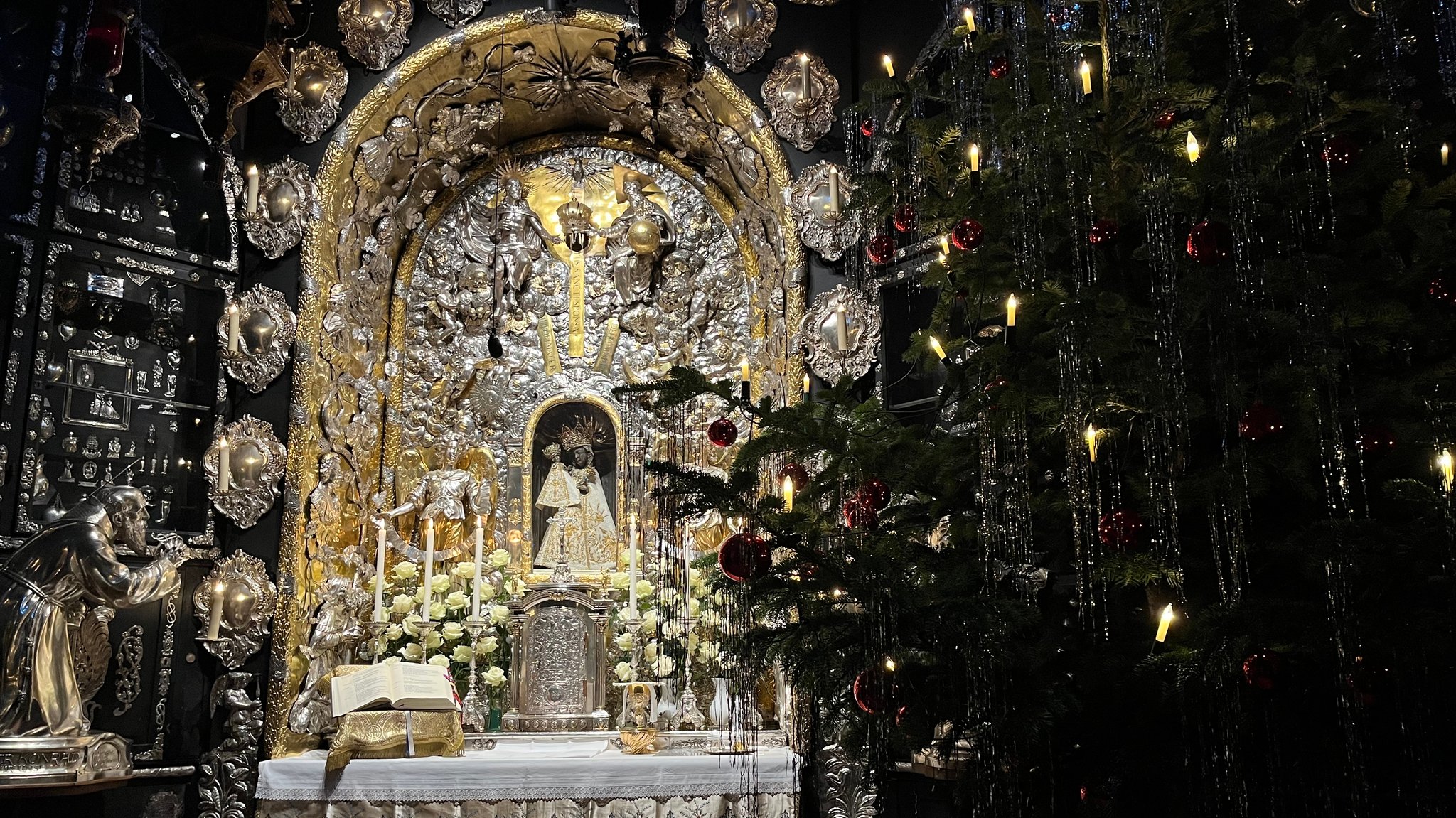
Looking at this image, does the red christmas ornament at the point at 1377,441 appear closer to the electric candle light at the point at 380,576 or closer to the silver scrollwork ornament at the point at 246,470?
the electric candle light at the point at 380,576

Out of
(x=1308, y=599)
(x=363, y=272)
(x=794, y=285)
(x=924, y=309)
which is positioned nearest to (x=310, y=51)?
(x=363, y=272)

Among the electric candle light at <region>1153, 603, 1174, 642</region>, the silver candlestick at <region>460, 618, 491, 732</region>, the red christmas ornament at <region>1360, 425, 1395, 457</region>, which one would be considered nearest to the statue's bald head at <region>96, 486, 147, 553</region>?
the silver candlestick at <region>460, 618, 491, 732</region>

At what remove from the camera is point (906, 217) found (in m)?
4.64

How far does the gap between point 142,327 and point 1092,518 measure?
5012 millimetres

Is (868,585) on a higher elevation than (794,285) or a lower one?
lower

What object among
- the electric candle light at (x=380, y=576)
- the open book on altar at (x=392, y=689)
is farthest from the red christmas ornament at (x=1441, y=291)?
the electric candle light at (x=380, y=576)

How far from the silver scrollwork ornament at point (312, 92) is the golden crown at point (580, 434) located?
2339 millimetres

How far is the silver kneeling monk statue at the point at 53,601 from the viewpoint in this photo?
17.0ft

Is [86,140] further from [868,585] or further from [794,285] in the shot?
[868,585]

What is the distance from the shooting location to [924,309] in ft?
22.7

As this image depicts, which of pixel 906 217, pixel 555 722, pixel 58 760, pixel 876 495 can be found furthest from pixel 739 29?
pixel 58 760

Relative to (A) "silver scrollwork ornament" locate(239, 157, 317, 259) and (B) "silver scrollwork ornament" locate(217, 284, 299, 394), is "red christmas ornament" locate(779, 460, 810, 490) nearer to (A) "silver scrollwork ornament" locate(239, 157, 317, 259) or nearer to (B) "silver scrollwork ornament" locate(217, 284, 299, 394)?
(B) "silver scrollwork ornament" locate(217, 284, 299, 394)

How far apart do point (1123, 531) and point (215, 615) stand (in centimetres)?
477

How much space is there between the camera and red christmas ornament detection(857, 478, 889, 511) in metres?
4.21
